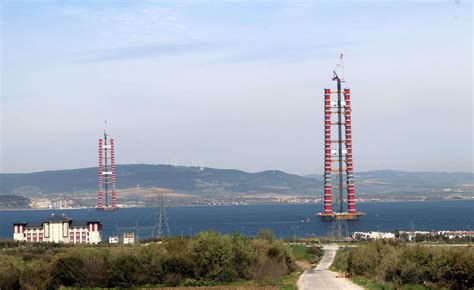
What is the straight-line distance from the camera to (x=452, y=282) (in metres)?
33.2

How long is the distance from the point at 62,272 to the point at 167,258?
16.5 feet

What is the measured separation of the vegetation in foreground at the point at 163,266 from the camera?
38.4 meters

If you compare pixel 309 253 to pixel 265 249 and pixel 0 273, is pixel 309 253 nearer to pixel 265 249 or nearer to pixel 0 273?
pixel 265 249

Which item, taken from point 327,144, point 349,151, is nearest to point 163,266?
point 327,144

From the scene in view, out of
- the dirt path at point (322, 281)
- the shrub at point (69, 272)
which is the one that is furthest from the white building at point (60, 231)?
the shrub at point (69, 272)

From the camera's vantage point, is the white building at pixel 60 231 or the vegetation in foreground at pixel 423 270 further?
the white building at pixel 60 231

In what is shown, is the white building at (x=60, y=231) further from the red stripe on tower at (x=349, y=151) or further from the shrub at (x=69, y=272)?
the red stripe on tower at (x=349, y=151)

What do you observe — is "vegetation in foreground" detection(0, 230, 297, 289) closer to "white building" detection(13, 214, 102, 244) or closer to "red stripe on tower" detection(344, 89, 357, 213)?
"white building" detection(13, 214, 102, 244)

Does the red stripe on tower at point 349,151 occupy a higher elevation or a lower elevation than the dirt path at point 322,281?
higher

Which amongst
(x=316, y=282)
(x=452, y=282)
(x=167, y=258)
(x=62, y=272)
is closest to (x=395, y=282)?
(x=452, y=282)

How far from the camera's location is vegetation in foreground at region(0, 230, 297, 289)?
126 feet

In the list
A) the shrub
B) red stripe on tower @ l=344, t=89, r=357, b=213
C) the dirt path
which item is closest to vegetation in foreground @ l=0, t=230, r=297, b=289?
the shrub

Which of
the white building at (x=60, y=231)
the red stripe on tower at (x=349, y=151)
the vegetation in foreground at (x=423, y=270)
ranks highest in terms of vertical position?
the red stripe on tower at (x=349, y=151)

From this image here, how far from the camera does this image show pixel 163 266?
3988 cm
